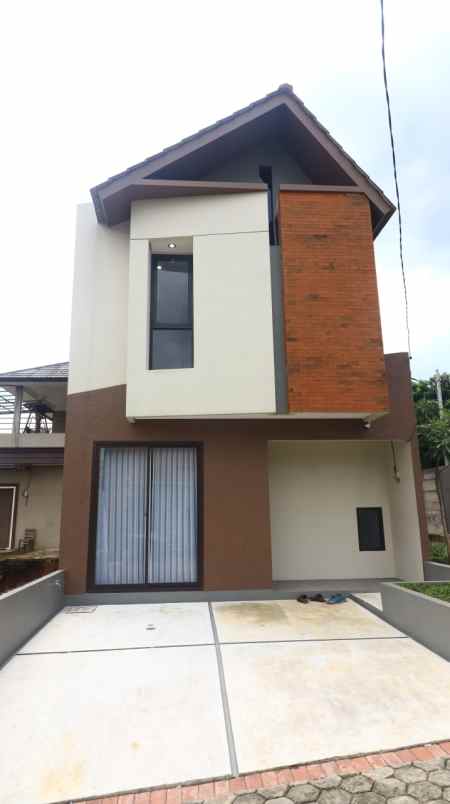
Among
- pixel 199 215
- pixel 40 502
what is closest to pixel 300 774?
pixel 199 215

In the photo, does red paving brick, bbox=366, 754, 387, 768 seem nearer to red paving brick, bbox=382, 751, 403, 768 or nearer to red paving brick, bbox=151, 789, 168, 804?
red paving brick, bbox=382, 751, 403, 768

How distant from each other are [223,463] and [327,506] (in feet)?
7.83

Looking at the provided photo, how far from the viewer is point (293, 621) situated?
5.56 m

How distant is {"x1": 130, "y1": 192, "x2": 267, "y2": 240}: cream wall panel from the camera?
699 centimetres

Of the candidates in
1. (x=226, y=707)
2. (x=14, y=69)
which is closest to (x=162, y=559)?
(x=226, y=707)

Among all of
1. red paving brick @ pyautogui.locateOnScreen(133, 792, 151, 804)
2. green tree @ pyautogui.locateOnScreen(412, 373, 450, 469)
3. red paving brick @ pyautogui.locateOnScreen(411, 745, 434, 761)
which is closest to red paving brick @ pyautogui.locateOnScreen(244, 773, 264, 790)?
red paving brick @ pyautogui.locateOnScreen(133, 792, 151, 804)

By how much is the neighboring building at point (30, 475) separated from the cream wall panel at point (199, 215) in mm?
7763

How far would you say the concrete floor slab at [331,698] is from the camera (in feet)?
9.71

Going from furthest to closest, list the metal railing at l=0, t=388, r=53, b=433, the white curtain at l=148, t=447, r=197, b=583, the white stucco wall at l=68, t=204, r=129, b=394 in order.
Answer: the metal railing at l=0, t=388, r=53, b=433 < the white stucco wall at l=68, t=204, r=129, b=394 < the white curtain at l=148, t=447, r=197, b=583

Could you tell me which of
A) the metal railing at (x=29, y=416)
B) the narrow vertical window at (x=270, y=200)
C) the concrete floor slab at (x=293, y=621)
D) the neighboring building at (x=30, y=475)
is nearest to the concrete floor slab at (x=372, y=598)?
the concrete floor slab at (x=293, y=621)

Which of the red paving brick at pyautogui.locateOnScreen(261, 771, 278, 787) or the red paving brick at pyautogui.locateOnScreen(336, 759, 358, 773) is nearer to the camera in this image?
the red paving brick at pyautogui.locateOnScreen(261, 771, 278, 787)

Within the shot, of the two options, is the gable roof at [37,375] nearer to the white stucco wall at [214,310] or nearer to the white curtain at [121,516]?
the white curtain at [121,516]

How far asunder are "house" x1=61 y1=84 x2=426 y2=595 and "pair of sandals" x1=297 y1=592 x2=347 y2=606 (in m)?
0.64

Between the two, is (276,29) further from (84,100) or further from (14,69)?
A: (14,69)
